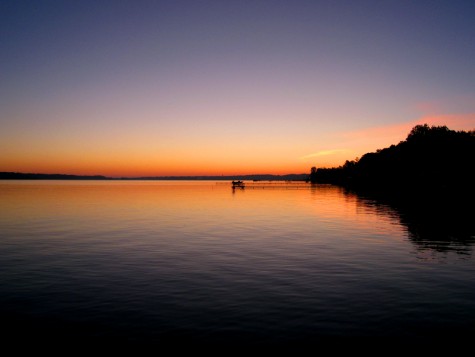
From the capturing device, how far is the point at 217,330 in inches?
606

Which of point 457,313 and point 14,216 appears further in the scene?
point 14,216

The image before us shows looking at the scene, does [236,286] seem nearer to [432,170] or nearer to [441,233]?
[441,233]

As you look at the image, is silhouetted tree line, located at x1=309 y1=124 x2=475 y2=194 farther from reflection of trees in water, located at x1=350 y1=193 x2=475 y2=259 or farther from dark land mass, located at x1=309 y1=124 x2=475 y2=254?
reflection of trees in water, located at x1=350 y1=193 x2=475 y2=259

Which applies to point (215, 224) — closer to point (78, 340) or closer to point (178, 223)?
point (178, 223)

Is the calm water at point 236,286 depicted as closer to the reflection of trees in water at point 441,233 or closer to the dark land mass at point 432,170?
the reflection of trees in water at point 441,233

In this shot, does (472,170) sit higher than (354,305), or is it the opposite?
(472,170)

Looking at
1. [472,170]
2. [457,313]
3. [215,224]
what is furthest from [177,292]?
[472,170]

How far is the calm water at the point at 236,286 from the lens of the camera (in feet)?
51.2

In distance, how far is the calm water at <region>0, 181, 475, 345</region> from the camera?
15.6 metres

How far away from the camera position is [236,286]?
21969 millimetres

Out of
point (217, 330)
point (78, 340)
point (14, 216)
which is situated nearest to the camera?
point (78, 340)

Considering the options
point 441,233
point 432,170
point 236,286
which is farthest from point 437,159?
point 236,286

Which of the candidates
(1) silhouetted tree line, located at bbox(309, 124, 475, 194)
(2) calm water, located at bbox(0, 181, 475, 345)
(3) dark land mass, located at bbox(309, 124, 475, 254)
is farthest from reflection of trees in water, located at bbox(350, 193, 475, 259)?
(1) silhouetted tree line, located at bbox(309, 124, 475, 194)

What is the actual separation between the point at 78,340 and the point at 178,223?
40.7 meters
